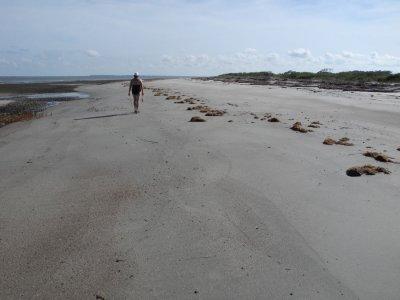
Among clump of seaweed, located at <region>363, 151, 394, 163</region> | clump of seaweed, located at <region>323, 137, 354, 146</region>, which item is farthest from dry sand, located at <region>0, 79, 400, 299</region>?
clump of seaweed, located at <region>323, 137, 354, 146</region>

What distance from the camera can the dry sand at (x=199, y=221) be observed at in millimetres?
4746

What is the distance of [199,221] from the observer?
6352 millimetres

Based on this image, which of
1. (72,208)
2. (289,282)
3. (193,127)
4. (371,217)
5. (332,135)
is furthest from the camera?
(193,127)

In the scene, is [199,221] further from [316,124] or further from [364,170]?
[316,124]

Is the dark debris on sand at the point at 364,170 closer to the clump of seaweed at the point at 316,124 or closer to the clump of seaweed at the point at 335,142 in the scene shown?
the clump of seaweed at the point at 335,142

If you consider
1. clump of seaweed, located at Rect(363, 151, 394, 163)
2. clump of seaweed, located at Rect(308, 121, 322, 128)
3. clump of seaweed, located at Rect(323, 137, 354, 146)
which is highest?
clump of seaweed, located at Rect(363, 151, 394, 163)

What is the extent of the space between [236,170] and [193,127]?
18.1 feet

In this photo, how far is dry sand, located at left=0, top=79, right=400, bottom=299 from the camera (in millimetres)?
4746

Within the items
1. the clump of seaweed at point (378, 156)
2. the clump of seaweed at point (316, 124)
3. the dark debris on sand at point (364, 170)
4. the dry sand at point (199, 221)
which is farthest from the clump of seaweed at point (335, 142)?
the clump of seaweed at point (316, 124)

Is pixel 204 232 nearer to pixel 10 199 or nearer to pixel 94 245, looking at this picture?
pixel 94 245

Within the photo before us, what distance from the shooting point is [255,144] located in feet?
36.9

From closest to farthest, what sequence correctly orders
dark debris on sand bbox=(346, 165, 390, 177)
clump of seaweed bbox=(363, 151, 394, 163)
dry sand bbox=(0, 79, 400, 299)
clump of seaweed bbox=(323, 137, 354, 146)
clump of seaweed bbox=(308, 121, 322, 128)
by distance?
dry sand bbox=(0, 79, 400, 299), dark debris on sand bbox=(346, 165, 390, 177), clump of seaweed bbox=(363, 151, 394, 163), clump of seaweed bbox=(323, 137, 354, 146), clump of seaweed bbox=(308, 121, 322, 128)

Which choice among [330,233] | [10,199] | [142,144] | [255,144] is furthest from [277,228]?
[142,144]

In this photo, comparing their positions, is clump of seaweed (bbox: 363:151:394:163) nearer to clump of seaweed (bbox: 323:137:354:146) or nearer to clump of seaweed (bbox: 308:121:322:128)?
clump of seaweed (bbox: 323:137:354:146)
